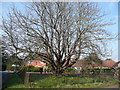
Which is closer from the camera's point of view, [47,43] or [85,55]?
[47,43]

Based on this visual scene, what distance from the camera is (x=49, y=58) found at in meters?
19.2

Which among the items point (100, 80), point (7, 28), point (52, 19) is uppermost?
point (52, 19)

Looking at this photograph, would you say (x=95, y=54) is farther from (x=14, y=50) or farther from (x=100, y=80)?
(x=14, y=50)

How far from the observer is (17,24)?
1717 centimetres

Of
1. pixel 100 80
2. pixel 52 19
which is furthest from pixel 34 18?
pixel 100 80

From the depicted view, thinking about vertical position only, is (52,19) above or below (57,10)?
below

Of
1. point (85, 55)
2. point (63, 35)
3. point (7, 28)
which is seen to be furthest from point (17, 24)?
point (85, 55)

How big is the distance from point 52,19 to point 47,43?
2979 millimetres

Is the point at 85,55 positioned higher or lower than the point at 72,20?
lower

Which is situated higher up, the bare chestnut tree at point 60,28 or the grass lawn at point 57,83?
the bare chestnut tree at point 60,28

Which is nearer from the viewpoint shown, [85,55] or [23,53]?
[23,53]

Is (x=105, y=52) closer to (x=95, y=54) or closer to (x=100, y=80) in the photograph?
(x=95, y=54)

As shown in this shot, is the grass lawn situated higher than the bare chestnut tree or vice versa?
the bare chestnut tree

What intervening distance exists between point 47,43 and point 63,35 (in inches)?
80.8
